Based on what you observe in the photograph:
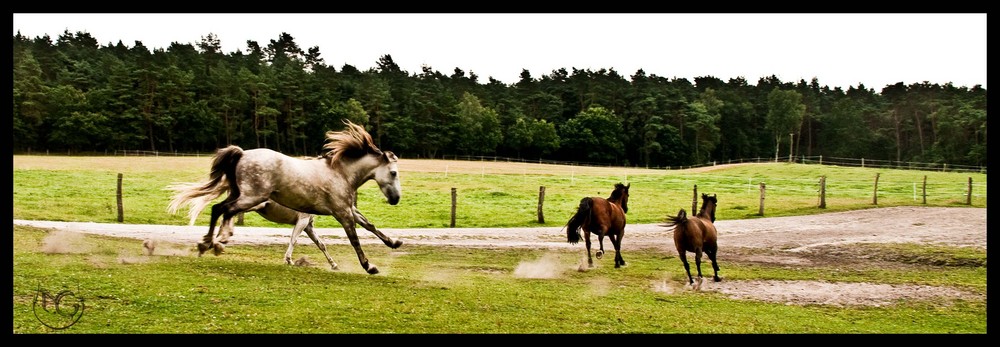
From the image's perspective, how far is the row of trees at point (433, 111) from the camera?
276ft

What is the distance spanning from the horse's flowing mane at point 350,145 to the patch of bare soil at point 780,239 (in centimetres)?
398

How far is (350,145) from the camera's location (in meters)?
11.9

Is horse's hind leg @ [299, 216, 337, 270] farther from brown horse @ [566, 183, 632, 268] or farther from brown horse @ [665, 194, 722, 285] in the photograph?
brown horse @ [665, 194, 722, 285]

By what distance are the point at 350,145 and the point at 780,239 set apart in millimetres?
18330

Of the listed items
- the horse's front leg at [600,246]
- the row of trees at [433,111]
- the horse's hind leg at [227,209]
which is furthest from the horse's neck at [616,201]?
the row of trees at [433,111]

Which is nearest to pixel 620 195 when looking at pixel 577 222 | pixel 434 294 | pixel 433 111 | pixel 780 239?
pixel 577 222

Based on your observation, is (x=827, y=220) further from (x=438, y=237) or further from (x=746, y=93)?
Answer: (x=746, y=93)

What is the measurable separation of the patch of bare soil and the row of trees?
64.3 m

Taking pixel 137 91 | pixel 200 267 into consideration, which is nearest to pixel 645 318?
pixel 200 267

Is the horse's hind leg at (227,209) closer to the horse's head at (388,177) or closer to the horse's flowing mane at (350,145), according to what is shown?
the horse's flowing mane at (350,145)

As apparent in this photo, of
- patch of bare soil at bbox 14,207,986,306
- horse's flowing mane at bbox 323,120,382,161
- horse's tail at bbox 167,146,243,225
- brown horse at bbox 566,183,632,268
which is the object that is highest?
horse's flowing mane at bbox 323,120,382,161

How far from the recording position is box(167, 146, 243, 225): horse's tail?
36.6ft

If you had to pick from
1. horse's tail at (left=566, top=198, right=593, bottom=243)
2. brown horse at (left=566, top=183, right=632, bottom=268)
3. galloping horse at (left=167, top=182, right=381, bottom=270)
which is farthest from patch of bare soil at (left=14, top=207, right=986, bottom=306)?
galloping horse at (left=167, top=182, right=381, bottom=270)
